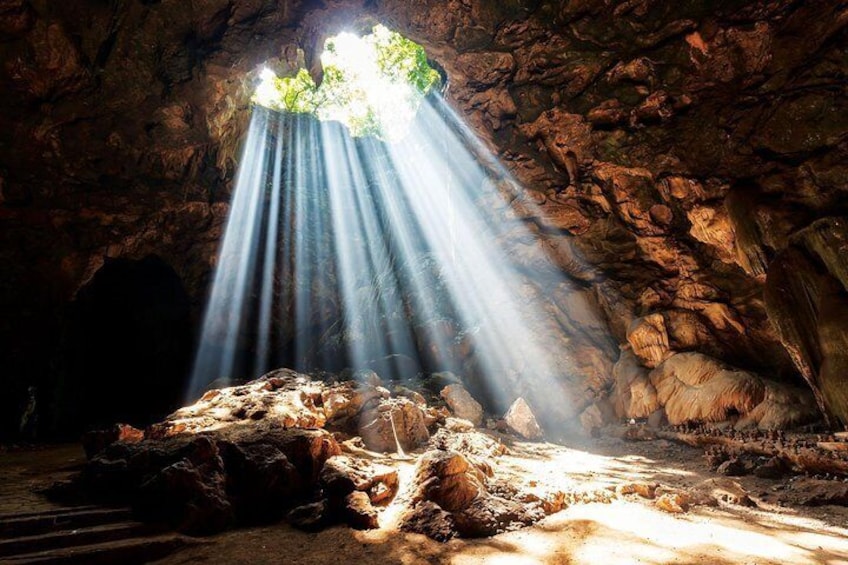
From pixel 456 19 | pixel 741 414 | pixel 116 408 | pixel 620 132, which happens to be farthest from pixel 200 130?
pixel 741 414

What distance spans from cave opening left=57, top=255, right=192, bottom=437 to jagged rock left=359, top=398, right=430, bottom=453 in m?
10.8

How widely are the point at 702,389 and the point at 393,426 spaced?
320 inches

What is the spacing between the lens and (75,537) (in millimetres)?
3924

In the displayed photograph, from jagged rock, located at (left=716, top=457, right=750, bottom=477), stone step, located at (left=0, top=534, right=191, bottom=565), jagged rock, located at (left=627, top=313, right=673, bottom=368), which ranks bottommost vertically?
jagged rock, located at (left=716, top=457, right=750, bottom=477)

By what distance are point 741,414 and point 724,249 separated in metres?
3.98

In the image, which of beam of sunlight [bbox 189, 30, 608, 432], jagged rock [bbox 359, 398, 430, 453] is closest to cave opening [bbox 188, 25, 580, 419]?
beam of sunlight [bbox 189, 30, 608, 432]

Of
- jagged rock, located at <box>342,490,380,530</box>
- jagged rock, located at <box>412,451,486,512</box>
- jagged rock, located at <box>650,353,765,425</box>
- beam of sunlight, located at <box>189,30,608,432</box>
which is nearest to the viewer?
jagged rock, located at <box>342,490,380,530</box>

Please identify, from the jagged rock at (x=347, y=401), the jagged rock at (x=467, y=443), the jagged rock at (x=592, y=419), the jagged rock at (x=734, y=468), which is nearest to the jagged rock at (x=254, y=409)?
the jagged rock at (x=347, y=401)

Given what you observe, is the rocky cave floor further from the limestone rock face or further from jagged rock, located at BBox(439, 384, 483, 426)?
jagged rock, located at BBox(439, 384, 483, 426)

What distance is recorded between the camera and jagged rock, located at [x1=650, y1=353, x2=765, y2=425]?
9.47 meters

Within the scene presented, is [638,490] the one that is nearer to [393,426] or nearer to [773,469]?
[773,469]

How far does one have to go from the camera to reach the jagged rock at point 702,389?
31.1 ft

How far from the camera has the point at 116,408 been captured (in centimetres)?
1443

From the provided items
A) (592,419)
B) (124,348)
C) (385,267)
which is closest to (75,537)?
(592,419)
